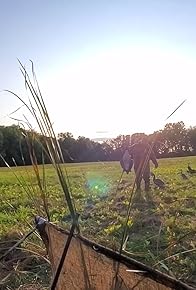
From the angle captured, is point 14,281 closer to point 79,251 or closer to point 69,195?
point 79,251

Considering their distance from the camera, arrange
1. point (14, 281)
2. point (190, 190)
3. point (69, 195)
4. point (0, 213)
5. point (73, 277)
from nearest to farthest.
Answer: point (69, 195) → point (73, 277) → point (14, 281) → point (0, 213) → point (190, 190)

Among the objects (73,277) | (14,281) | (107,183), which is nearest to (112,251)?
(73,277)

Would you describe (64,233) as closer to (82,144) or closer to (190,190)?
(82,144)

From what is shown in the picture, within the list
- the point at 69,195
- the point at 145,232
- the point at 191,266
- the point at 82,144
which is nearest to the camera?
the point at 69,195

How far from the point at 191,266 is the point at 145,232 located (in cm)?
159

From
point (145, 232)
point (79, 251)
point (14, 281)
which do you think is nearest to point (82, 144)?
point (79, 251)

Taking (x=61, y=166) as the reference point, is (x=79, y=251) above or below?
below

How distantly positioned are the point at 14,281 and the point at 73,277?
7.95 feet

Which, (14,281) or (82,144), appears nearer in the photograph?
(82,144)

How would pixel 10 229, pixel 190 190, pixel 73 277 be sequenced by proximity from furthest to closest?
1. pixel 190 190
2. pixel 10 229
3. pixel 73 277

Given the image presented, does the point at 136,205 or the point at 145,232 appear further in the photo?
the point at 136,205

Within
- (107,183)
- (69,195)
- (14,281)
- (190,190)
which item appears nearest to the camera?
(69,195)

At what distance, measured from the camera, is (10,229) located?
6117 mm

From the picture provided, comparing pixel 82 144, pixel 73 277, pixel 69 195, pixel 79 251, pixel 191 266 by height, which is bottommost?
pixel 191 266
